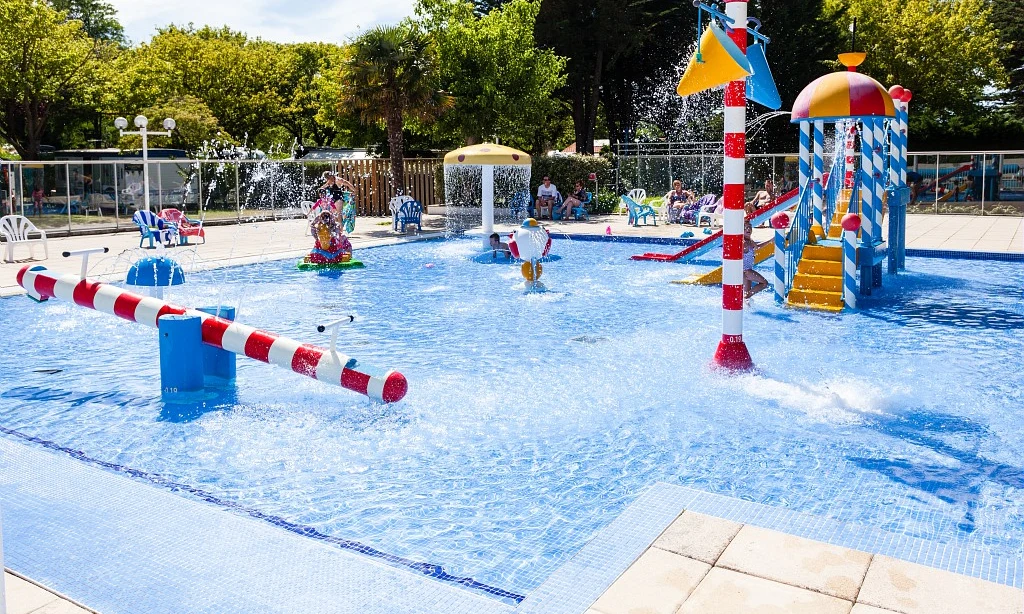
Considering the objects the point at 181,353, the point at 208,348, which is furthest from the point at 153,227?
the point at 181,353

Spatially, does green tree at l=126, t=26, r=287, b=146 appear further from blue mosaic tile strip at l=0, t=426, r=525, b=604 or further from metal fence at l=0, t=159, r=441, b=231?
blue mosaic tile strip at l=0, t=426, r=525, b=604

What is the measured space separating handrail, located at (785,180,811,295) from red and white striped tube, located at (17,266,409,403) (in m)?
7.10

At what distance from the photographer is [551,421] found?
22.7ft

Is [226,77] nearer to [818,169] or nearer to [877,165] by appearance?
[818,169]

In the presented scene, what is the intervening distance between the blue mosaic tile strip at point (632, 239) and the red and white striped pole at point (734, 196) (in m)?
11.8

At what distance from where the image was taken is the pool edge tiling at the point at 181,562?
3.87m

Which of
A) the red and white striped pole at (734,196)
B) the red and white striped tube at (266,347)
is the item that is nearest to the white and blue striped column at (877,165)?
the red and white striped pole at (734,196)

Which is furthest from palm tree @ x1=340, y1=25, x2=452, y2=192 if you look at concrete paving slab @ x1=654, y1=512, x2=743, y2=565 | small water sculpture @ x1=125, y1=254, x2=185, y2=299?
concrete paving slab @ x1=654, y1=512, x2=743, y2=565

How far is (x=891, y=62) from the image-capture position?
135 ft

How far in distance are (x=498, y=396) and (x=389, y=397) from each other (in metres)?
1.14

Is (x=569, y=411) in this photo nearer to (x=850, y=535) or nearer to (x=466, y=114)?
(x=850, y=535)

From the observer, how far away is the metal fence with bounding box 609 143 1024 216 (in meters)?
27.8

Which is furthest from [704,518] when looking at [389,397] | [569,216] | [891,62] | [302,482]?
[891,62]

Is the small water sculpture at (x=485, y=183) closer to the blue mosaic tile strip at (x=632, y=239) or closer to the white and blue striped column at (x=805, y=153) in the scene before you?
the blue mosaic tile strip at (x=632, y=239)
